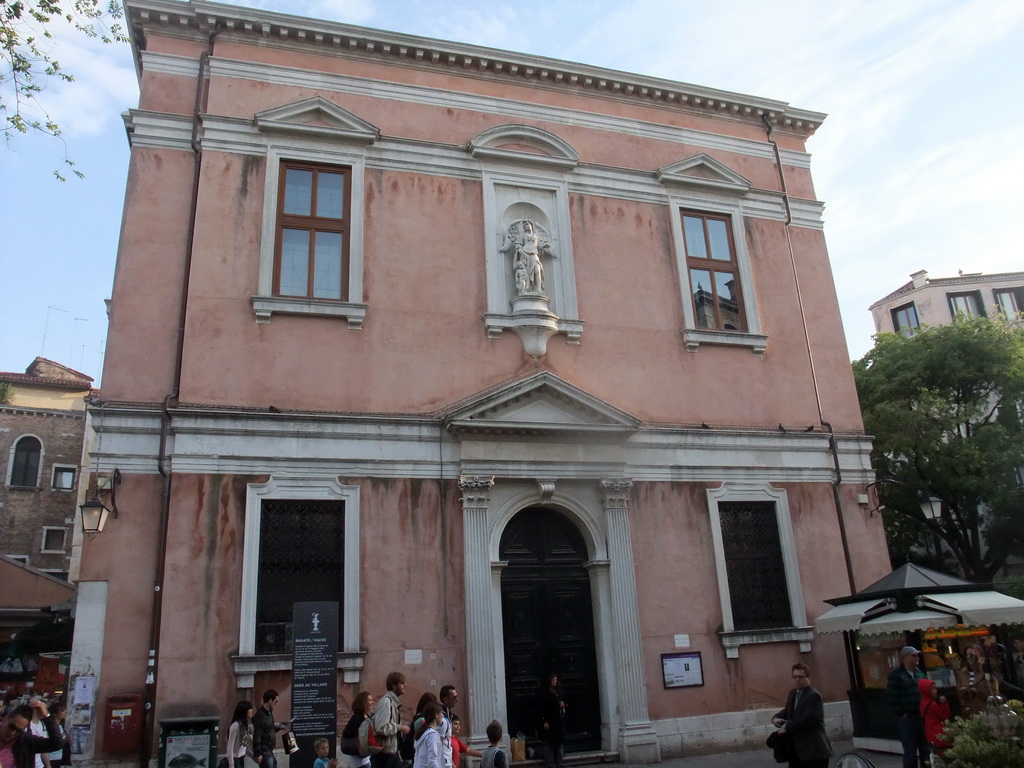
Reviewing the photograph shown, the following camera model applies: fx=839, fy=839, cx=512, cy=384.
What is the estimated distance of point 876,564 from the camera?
1634 cm

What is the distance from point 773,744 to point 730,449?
24.2ft

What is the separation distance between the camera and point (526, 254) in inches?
605

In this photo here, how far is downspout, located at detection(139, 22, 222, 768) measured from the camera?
1149 cm

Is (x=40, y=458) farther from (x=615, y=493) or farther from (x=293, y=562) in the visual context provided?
(x=615, y=493)

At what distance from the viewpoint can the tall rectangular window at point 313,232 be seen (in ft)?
47.0

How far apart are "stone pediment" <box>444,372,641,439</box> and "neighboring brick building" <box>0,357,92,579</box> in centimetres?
3076

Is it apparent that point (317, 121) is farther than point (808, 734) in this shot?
Yes

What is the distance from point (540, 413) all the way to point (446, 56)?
7248 millimetres

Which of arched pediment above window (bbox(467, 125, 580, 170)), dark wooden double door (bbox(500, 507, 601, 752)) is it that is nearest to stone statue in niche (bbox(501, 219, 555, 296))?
arched pediment above window (bbox(467, 125, 580, 170))

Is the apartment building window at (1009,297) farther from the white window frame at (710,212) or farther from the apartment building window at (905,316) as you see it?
the white window frame at (710,212)

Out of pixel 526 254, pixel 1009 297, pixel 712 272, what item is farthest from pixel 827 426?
pixel 1009 297

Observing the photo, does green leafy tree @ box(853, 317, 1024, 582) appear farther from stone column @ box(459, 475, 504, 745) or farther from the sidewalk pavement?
stone column @ box(459, 475, 504, 745)

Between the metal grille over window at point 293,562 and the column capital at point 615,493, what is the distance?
14.7ft

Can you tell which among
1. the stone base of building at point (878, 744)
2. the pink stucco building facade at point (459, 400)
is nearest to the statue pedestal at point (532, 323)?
the pink stucco building facade at point (459, 400)
